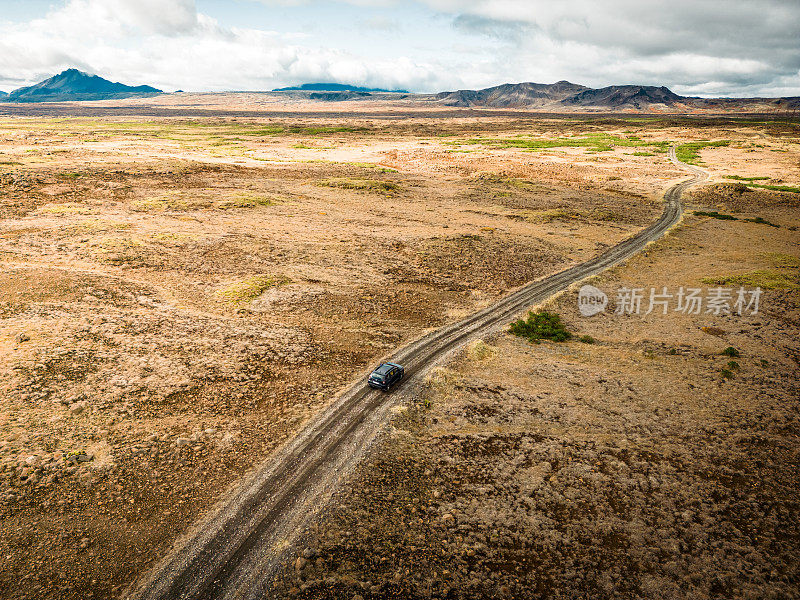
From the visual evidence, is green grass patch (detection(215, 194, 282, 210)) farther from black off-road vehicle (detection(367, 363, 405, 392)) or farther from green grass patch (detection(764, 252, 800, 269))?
green grass patch (detection(764, 252, 800, 269))

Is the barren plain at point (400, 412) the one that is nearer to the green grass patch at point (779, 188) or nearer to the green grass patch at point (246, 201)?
the green grass patch at point (246, 201)

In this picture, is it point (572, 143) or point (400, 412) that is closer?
point (400, 412)

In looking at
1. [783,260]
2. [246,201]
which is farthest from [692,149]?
[246,201]

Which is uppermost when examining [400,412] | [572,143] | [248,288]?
[572,143]

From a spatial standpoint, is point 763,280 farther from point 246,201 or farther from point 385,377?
point 246,201

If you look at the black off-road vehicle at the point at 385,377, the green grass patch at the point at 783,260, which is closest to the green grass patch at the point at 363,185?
the green grass patch at the point at 783,260

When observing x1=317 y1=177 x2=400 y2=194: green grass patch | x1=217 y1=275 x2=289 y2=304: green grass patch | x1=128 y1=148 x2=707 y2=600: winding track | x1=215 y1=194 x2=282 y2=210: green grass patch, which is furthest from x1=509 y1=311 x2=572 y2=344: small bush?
x1=317 y1=177 x2=400 y2=194: green grass patch

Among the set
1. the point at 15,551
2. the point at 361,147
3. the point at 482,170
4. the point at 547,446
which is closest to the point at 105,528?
the point at 15,551
